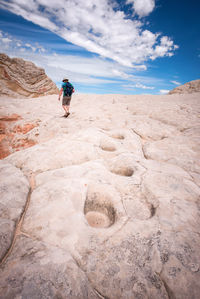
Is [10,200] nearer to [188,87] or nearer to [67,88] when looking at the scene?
[67,88]

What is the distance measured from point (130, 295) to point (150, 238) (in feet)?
2.09

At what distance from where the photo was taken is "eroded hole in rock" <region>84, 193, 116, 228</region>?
2.38 metres

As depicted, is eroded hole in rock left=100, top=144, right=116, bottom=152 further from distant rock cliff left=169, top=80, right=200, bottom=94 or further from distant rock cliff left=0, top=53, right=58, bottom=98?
distant rock cliff left=169, top=80, right=200, bottom=94

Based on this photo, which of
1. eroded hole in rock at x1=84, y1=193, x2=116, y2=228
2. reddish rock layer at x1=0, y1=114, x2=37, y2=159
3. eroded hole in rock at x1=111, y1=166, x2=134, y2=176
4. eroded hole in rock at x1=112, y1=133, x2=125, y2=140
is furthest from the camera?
reddish rock layer at x1=0, y1=114, x2=37, y2=159

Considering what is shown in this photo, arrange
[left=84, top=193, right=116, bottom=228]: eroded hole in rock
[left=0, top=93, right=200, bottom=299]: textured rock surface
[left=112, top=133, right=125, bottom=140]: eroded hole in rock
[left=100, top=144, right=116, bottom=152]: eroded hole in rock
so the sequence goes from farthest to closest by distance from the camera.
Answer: [left=112, top=133, right=125, bottom=140]: eroded hole in rock → [left=100, top=144, right=116, bottom=152]: eroded hole in rock → [left=84, top=193, right=116, bottom=228]: eroded hole in rock → [left=0, top=93, right=200, bottom=299]: textured rock surface

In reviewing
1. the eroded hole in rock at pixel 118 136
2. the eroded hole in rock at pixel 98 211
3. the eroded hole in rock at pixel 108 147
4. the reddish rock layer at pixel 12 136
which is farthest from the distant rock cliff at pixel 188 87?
the eroded hole in rock at pixel 98 211

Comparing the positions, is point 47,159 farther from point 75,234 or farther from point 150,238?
point 150,238

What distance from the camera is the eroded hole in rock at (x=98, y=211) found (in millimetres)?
2379

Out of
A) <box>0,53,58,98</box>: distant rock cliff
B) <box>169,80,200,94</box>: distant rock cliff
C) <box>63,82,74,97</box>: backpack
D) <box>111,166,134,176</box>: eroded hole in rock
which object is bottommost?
<box>111,166,134,176</box>: eroded hole in rock

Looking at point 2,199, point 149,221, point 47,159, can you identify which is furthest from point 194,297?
point 47,159

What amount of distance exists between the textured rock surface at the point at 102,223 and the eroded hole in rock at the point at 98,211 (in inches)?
0.7

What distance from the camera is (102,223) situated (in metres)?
→ 2.36

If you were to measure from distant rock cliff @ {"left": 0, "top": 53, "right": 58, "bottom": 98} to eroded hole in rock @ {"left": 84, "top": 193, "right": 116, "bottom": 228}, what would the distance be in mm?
16136

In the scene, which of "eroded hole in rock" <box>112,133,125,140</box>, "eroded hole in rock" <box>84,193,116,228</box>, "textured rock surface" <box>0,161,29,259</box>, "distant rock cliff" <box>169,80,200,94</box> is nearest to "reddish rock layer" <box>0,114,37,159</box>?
"textured rock surface" <box>0,161,29,259</box>
